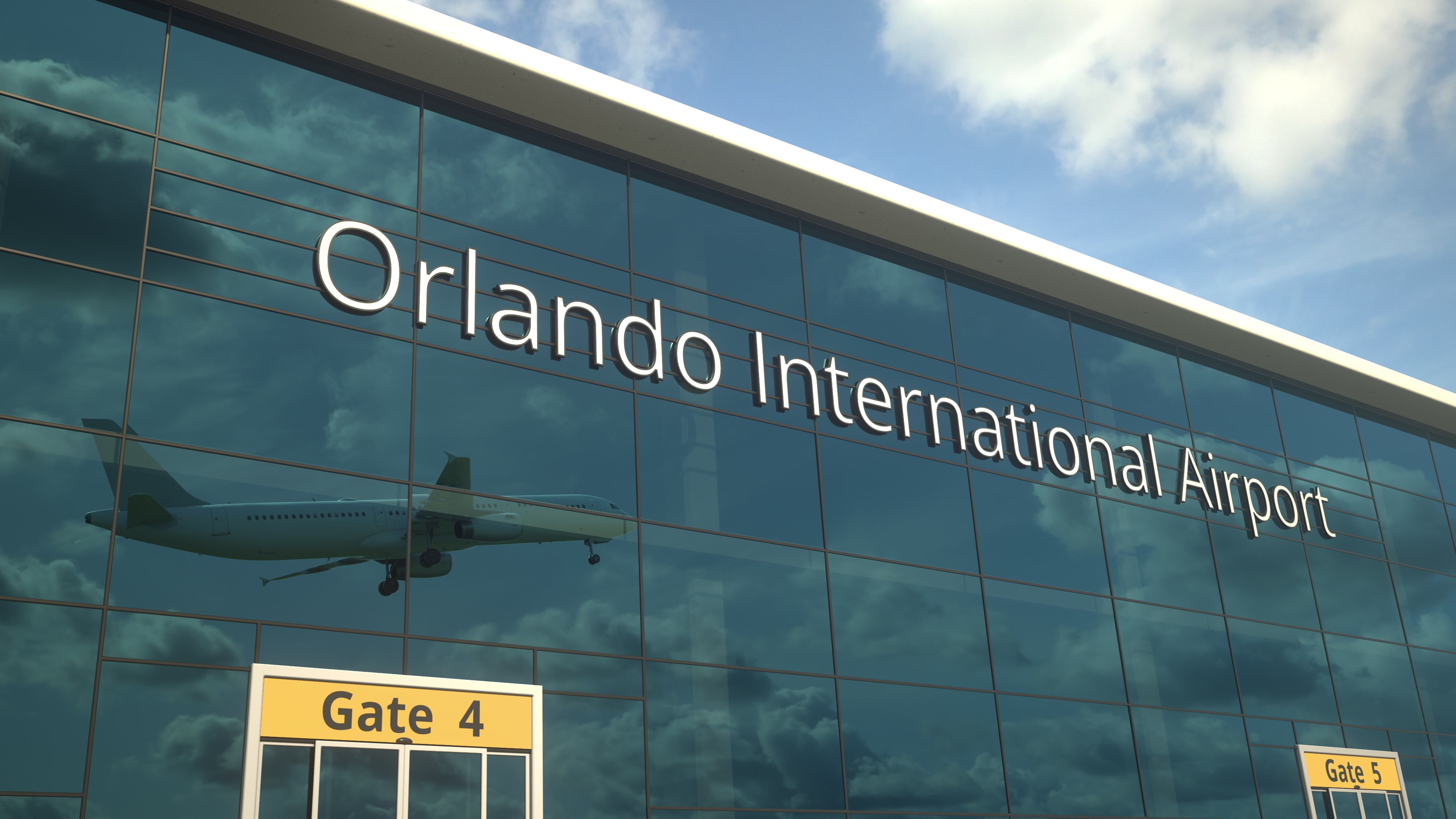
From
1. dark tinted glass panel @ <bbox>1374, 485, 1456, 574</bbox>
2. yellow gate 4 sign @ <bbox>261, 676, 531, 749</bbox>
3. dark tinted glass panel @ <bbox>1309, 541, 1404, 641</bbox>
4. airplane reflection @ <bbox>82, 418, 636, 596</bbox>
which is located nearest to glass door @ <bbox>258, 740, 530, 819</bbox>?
yellow gate 4 sign @ <bbox>261, 676, 531, 749</bbox>

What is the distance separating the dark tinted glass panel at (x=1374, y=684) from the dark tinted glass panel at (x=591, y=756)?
65.8 ft

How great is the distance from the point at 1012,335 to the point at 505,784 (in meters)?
16.7

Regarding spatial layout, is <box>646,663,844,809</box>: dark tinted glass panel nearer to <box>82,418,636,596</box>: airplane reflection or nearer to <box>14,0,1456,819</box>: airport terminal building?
<box>14,0,1456,819</box>: airport terminal building

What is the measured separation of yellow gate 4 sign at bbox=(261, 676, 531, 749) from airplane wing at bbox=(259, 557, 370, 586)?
3303mm

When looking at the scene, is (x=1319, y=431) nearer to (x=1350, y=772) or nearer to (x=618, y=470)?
(x=1350, y=772)

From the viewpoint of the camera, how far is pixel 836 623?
928 inches

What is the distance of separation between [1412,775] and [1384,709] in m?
1.95

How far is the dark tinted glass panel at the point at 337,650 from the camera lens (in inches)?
725

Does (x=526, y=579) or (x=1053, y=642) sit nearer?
(x=526, y=579)

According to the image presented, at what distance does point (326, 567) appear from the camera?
19.6m

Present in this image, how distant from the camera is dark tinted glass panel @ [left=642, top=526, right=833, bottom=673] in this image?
22.4m

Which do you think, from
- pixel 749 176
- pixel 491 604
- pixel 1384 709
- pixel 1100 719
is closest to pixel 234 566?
pixel 491 604

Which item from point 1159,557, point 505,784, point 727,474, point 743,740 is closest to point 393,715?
point 505,784

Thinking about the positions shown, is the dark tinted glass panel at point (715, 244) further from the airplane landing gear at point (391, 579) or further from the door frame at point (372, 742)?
the door frame at point (372, 742)
